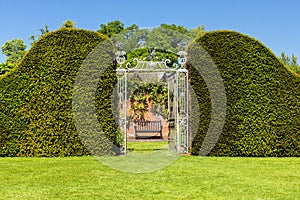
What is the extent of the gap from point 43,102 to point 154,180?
463cm

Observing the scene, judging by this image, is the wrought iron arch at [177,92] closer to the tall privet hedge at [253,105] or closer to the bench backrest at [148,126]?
the tall privet hedge at [253,105]

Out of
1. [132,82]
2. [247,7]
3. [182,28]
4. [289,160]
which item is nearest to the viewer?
[289,160]

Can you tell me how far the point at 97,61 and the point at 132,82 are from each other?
8.39m

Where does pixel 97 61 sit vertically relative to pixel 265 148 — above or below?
above

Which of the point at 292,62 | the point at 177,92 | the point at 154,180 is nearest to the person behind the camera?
the point at 154,180

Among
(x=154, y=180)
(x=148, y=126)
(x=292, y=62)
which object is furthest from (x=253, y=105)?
(x=292, y=62)

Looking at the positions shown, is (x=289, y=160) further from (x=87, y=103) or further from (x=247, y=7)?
(x=247, y=7)

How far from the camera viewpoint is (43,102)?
31.7ft

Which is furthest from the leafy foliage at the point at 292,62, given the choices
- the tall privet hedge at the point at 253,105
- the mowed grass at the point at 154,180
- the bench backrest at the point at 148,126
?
the mowed grass at the point at 154,180

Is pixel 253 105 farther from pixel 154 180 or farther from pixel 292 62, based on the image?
pixel 292 62

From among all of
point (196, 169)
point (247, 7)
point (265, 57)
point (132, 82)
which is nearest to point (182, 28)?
point (132, 82)

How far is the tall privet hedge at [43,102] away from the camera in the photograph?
31.4ft

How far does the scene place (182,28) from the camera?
1278 inches

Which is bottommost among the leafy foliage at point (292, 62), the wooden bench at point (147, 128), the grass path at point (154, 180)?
the grass path at point (154, 180)
